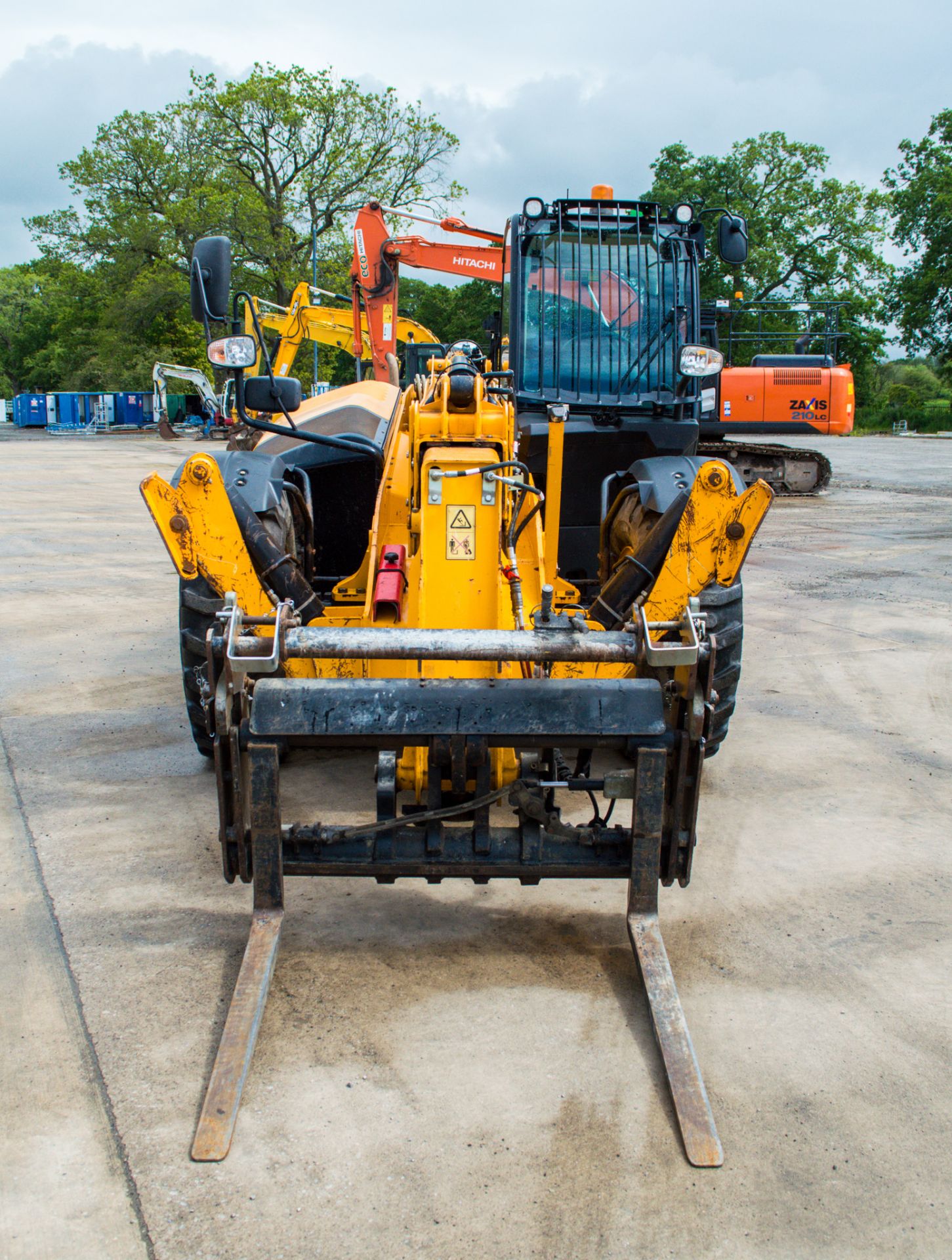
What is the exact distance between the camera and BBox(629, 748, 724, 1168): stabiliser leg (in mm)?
2812

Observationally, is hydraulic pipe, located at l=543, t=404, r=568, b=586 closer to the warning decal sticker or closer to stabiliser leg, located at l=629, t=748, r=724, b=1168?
the warning decal sticker

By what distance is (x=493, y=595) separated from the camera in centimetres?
387

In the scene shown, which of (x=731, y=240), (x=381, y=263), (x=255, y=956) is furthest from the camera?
(x=381, y=263)

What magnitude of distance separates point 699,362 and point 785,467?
12.3 metres

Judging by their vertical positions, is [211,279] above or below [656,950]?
above

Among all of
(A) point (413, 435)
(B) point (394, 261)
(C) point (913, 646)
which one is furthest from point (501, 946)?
(B) point (394, 261)

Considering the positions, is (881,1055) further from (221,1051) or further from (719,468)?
(719,468)

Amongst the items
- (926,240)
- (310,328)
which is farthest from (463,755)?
(926,240)

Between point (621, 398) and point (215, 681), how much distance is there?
3.56 meters

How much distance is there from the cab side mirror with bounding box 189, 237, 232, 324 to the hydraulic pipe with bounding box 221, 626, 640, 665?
134cm

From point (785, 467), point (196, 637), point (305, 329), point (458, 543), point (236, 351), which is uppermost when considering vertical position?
point (305, 329)

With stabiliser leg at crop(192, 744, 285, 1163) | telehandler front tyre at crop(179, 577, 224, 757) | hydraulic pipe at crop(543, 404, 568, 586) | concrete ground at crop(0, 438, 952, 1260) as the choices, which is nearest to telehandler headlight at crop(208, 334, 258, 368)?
telehandler front tyre at crop(179, 577, 224, 757)

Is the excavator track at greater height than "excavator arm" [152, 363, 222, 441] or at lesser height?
lesser

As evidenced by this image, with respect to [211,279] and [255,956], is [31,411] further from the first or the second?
[255,956]
